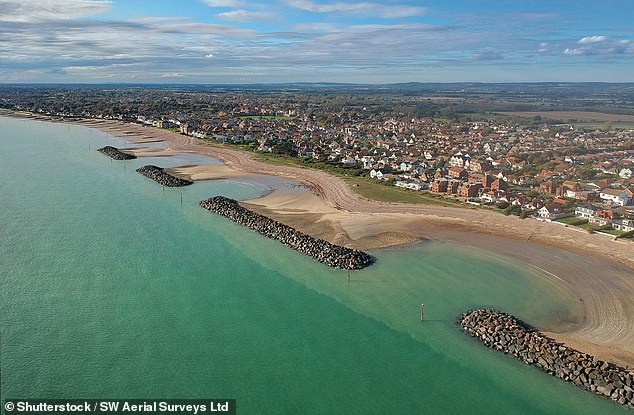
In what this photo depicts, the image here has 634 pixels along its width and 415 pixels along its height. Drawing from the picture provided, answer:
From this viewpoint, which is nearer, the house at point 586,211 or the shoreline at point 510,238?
the shoreline at point 510,238

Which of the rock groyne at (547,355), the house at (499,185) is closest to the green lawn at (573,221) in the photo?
the house at (499,185)

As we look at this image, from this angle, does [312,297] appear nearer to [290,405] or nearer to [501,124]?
[290,405]

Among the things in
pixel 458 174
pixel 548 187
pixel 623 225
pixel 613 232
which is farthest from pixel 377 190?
pixel 623 225

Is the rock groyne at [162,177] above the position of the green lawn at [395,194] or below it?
above

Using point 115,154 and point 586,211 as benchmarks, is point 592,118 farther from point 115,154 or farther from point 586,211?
point 115,154

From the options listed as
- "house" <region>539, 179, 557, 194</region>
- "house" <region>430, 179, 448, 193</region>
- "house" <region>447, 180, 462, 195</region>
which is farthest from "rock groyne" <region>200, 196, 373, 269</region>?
"house" <region>539, 179, 557, 194</region>

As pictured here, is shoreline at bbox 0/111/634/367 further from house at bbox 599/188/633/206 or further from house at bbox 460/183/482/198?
house at bbox 599/188/633/206

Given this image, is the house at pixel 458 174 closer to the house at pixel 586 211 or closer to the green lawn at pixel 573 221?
the house at pixel 586 211
